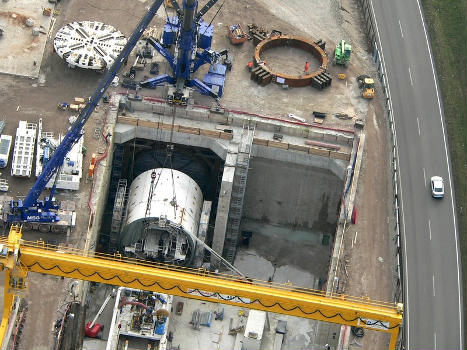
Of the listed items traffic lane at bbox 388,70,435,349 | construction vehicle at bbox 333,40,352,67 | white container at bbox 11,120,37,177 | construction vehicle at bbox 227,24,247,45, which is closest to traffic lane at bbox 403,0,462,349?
traffic lane at bbox 388,70,435,349

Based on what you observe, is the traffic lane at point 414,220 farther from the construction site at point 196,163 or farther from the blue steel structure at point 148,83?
the blue steel structure at point 148,83

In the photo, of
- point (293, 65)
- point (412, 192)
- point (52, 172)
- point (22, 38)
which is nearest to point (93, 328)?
point (52, 172)

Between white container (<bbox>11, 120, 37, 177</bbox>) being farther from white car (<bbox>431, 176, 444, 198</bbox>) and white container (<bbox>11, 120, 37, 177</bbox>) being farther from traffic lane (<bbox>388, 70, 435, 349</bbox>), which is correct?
white car (<bbox>431, 176, 444, 198</bbox>)

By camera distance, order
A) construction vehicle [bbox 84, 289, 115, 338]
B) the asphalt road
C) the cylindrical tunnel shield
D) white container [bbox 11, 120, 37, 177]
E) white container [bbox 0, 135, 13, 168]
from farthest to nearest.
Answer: the cylindrical tunnel shield → the asphalt road → white container [bbox 0, 135, 13, 168] → white container [bbox 11, 120, 37, 177] → construction vehicle [bbox 84, 289, 115, 338]

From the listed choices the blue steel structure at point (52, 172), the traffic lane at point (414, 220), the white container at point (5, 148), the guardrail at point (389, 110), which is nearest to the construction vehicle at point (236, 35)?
the guardrail at point (389, 110)

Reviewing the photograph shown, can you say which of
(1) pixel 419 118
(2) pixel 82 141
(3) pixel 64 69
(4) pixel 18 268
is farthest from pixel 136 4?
(4) pixel 18 268

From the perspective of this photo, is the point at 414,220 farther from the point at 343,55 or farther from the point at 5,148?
the point at 5,148
